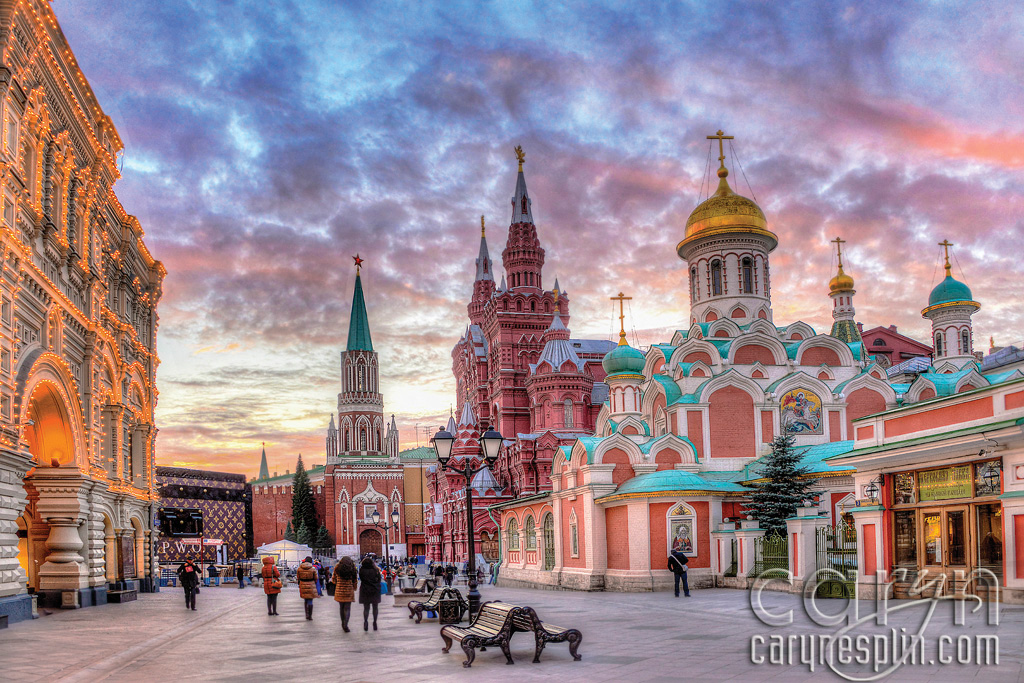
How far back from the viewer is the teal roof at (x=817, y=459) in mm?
26666

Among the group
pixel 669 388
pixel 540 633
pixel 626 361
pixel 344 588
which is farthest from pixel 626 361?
pixel 540 633

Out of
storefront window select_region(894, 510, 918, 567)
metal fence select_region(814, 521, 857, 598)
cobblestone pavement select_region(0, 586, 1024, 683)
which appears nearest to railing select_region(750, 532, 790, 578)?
metal fence select_region(814, 521, 857, 598)

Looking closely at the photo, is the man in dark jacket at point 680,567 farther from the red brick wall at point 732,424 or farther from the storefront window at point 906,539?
the red brick wall at point 732,424

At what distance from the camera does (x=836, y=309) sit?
50.1 meters

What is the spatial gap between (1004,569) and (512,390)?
4488 centimetres

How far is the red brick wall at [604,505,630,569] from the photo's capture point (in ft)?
86.0

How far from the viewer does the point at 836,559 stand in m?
20.5

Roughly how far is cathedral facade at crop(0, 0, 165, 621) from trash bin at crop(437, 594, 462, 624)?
284 inches

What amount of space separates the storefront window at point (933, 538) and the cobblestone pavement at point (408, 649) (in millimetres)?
1402

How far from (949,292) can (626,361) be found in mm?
17960

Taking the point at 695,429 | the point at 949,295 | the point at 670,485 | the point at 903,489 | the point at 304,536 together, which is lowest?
the point at 304,536

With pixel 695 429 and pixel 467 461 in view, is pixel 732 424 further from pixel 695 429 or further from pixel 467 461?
pixel 467 461

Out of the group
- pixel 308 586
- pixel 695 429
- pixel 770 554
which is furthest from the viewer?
pixel 695 429

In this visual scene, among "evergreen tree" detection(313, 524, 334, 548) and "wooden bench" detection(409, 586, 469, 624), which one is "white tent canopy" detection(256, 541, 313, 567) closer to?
"evergreen tree" detection(313, 524, 334, 548)
